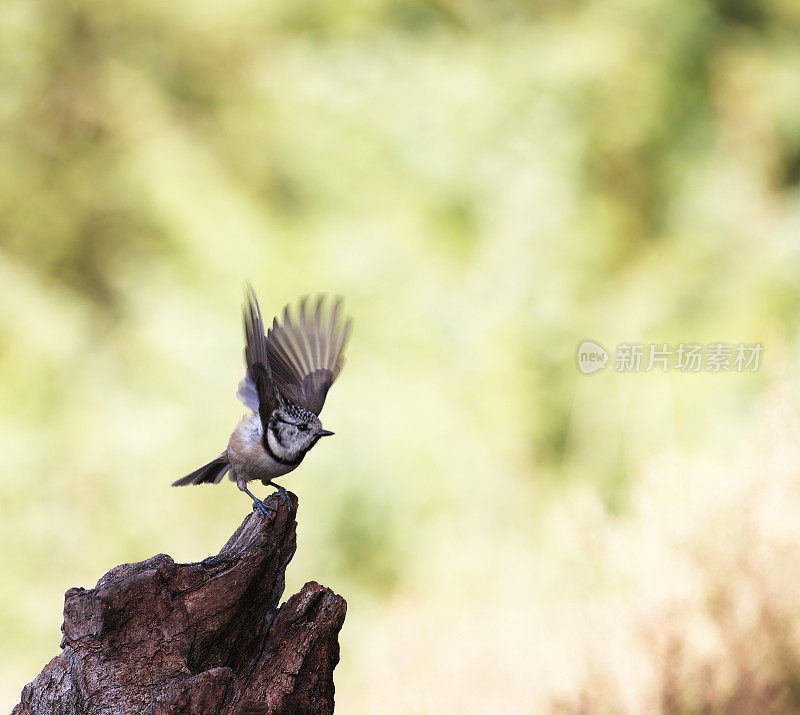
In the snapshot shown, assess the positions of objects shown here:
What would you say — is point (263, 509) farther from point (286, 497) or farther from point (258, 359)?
point (258, 359)

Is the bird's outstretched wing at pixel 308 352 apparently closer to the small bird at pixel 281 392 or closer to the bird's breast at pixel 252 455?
the small bird at pixel 281 392

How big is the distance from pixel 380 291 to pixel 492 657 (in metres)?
1.96

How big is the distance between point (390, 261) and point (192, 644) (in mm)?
2922

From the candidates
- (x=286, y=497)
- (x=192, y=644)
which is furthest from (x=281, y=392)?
(x=192, y=644)

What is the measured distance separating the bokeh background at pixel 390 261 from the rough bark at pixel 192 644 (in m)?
1.81

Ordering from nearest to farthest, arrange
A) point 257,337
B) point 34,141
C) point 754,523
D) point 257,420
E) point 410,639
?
point 257,337 → point 257,420 → point 754,523 → point 410,639 → point 34,141

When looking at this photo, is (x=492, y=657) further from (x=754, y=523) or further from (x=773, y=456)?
(x=773, y=456)

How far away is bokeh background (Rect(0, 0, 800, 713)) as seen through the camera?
3807 mm

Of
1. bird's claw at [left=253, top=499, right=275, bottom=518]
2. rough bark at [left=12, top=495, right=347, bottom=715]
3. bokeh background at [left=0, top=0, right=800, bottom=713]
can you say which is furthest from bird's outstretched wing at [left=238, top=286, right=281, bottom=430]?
bokeh background at [left=0, top=0, right=800, bottom=713]

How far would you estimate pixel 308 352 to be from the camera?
1758 millimetres

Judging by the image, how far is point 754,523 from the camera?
244 cm

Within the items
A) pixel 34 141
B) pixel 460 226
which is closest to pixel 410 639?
pixel 460 226

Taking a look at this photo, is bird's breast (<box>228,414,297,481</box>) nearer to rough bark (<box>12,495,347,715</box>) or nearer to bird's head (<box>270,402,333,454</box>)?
bird's head (<box>270,402,333,454</box>)

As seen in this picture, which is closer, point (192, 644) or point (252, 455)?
point (192, 644)
